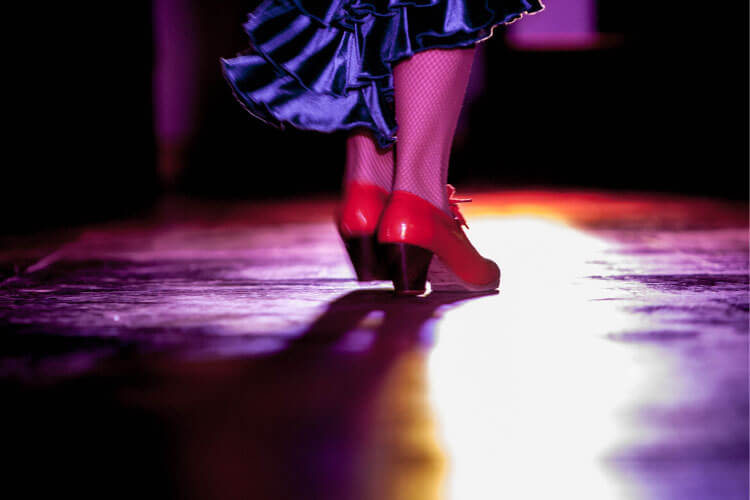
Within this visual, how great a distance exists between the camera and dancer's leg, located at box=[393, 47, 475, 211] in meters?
1.21

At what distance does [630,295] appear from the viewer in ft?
3.90

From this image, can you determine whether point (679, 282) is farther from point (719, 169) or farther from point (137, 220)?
point (719, 169)

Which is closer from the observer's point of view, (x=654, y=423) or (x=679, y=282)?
(x=654, y=423)

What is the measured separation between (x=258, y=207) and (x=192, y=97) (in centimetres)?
385

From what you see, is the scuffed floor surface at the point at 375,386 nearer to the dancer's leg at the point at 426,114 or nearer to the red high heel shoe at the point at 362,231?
the red high heel shoe at the point at 362,231

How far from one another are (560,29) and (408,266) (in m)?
5.98

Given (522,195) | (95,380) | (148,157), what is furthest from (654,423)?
(148,157)

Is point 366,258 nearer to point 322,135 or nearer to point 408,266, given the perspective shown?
point 408,266

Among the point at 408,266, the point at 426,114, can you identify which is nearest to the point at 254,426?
the point at 408,266

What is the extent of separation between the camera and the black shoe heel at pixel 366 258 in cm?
124

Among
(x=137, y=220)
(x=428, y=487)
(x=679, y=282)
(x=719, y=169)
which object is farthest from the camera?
(x=719, y=169)

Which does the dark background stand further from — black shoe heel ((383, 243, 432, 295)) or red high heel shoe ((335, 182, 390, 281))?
black shoe heel ((383, 243, 432, 295))

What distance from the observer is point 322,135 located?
6195 mm

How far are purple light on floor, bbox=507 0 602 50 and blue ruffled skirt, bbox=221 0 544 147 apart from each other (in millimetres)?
5651
